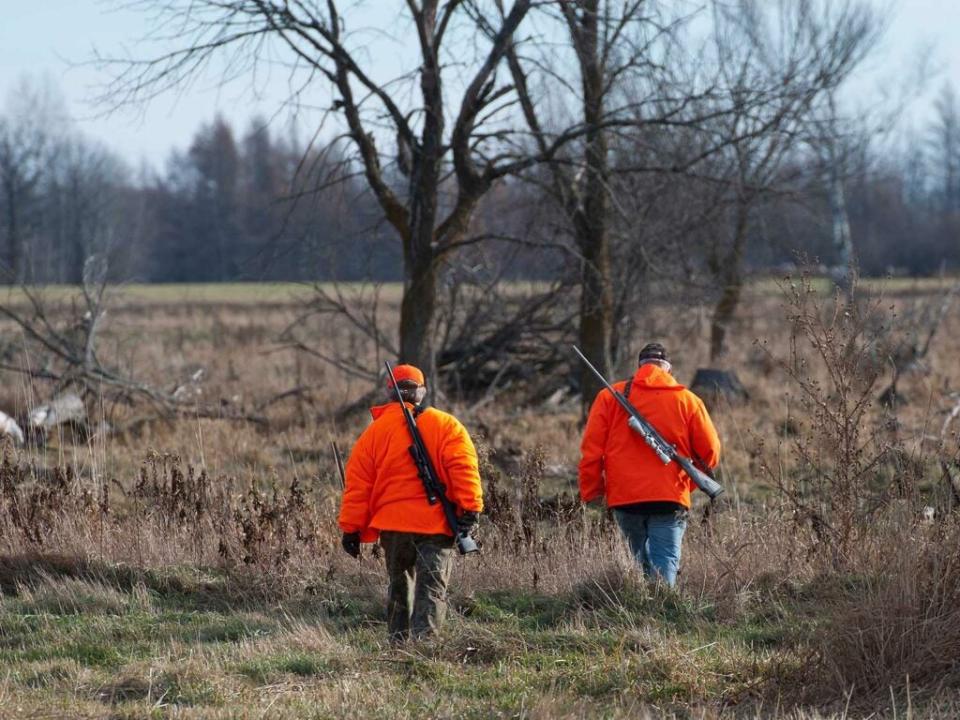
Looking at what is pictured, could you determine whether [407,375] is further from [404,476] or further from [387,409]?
[404,476]

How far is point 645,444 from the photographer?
718 cm

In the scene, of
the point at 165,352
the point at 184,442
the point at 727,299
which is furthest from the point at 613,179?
the point at 165,352

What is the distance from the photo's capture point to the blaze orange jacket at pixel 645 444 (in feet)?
23.5

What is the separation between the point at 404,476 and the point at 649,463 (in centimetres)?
157

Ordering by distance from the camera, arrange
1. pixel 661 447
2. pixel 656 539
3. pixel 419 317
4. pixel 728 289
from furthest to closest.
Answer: pixel 728 289
pixel 419 317
pixel 656 539
pixel 661 447

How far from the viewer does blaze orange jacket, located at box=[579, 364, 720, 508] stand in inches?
282

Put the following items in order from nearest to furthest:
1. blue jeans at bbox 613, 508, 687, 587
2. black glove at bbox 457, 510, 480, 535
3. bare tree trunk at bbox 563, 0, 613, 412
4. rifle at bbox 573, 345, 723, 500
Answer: black glove at bbox 457, 510, 480, 535 < rifle at bbox 573, 345, 723, 500 < blue jeans at bbox 613, 508, 687, 587 < bare tree trunk at bbox 563, 0, 613, 412

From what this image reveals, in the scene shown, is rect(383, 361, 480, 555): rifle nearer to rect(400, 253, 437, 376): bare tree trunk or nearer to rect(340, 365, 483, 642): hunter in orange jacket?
rect(340, 365, 483, 642): hunter in orange jacket

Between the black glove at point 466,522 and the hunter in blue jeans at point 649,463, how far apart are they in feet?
3.37

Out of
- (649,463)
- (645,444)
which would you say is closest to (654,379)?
(645,444)

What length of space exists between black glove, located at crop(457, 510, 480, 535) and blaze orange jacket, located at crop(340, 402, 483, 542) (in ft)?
0.13

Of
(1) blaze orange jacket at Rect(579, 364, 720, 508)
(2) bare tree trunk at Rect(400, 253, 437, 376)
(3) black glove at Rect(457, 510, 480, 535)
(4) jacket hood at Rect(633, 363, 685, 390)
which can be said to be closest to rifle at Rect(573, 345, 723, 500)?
(1) blaze orange jacket at Rect(579, 364, 720, 508)

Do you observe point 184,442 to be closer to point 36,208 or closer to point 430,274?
point 430,274

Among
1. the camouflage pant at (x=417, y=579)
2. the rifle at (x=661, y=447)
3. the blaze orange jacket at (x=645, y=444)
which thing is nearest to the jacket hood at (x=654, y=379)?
the blaze orange jacket at (x=645, y=444)
